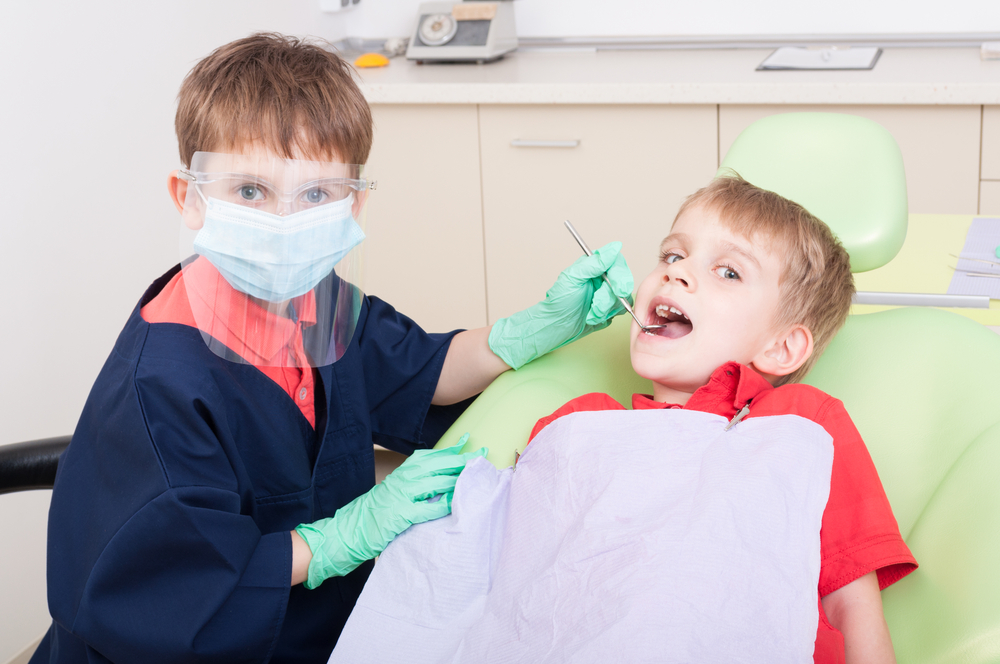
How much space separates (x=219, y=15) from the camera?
8.28 feet

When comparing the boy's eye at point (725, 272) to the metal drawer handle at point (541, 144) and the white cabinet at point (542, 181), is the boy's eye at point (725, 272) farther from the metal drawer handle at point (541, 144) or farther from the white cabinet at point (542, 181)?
the metal drawer handle at point (541, 144)

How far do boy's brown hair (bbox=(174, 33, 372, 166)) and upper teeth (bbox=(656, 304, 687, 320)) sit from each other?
0.49 m

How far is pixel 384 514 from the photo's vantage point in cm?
111

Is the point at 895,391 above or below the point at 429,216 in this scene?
above

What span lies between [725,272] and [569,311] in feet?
0.81

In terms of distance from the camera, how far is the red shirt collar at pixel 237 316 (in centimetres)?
112

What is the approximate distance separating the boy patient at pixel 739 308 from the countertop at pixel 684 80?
1.30m

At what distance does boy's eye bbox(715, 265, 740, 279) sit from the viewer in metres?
1.24

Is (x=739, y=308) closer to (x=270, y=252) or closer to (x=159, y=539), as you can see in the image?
(x=270, y=252)

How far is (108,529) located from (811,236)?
1015 mm

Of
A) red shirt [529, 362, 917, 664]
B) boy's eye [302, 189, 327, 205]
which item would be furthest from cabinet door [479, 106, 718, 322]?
boy's eye [302, 189, 327, 205]

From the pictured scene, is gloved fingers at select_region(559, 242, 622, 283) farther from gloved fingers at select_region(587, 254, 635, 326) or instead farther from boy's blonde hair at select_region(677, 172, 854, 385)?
boy's blonde hair at select_region(677, 172, 854, 385)

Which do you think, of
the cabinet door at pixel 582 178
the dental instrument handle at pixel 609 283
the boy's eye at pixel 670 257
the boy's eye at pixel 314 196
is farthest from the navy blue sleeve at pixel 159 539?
the cabinet door at pixel 582 178

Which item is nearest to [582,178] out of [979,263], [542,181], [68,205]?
[542,181]
